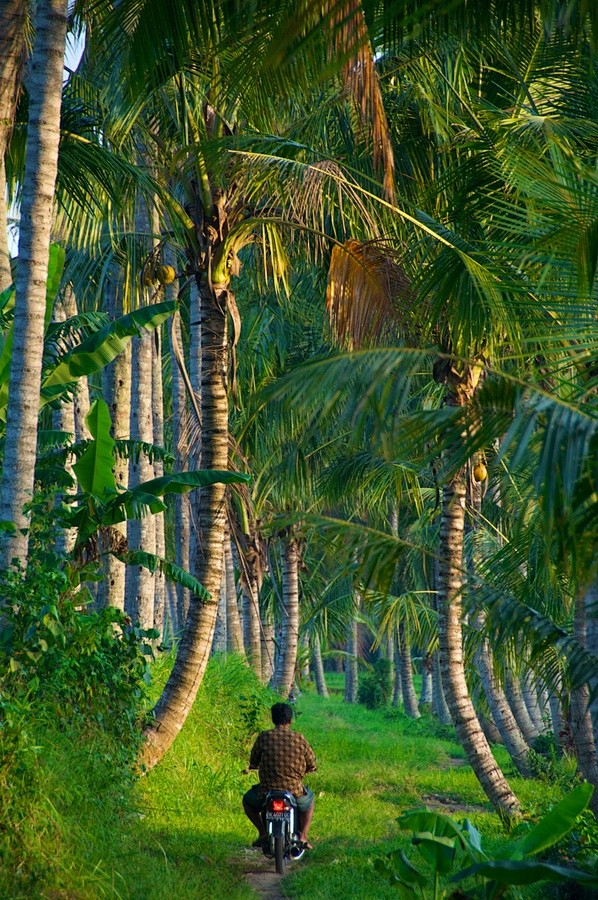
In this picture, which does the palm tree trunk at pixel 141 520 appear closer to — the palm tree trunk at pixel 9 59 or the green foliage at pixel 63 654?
the palm tree trunk at pixel 9 59

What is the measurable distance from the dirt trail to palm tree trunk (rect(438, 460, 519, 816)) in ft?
9.89

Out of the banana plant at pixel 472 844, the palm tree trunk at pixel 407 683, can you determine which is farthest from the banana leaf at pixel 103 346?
the palm tree trunk at pixel 407 683

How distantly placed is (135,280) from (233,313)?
177cm

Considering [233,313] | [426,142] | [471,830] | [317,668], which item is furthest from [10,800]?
[317,668]

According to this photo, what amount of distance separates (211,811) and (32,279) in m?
5.62

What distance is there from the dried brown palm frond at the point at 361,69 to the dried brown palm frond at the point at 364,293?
1.80 m

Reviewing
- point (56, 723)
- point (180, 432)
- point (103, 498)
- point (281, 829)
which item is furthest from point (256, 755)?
point (180, 432)

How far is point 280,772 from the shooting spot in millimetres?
8492

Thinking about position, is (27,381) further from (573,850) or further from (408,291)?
(573,850)

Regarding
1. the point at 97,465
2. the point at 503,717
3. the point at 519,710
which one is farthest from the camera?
the point at 519,710

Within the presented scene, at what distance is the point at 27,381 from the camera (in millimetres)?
8094

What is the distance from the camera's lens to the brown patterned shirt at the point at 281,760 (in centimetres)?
849

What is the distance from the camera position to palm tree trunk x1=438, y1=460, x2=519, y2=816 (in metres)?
11.1

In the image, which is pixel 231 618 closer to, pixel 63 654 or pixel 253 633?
pixel 253 633
